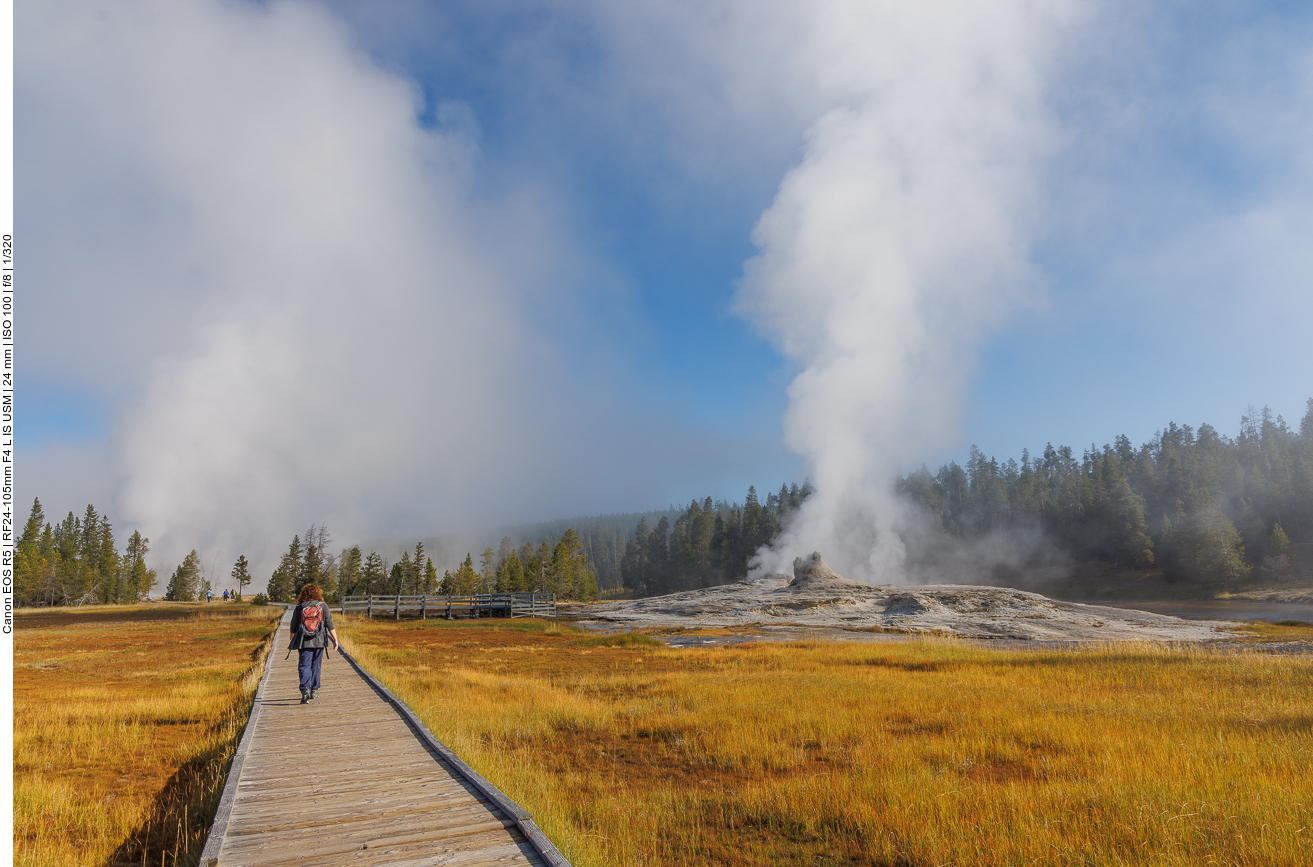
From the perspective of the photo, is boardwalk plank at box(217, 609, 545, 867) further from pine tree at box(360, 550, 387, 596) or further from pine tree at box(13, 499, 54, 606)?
pine tree at box(13, 499, 54, 606)

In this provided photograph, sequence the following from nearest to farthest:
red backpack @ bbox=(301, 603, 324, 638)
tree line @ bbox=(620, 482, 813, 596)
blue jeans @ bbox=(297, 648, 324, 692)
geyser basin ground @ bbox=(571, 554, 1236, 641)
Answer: red backpack @ bbox=(301, 603, 324, 638), blue jeans @ bbox=(297, 648, 324, 692), geyser basin ground @ bbox=(571, 554, 1236, 641), tree line @ bbox=(620, 482, 813, 596)

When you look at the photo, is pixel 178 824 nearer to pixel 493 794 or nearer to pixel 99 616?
pixel 493 794

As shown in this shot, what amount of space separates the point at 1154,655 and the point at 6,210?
104ft

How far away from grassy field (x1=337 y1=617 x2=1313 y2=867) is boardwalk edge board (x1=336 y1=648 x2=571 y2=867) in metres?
0.46

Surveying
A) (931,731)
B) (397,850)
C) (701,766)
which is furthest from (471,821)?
(931,731)

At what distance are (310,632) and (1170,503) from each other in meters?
119

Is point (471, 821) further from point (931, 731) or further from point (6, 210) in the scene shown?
point (931, 731)

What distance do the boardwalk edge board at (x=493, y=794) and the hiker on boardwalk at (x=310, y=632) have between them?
165 centimetres

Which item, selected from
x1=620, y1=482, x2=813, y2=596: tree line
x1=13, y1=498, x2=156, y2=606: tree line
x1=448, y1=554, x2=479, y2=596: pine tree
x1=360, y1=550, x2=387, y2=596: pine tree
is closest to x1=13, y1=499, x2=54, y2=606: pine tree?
x1=13, y1=498, x2=156, y2=606: tree line

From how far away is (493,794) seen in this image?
6.43m

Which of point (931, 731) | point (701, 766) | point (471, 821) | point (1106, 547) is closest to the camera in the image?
point (471, 821)

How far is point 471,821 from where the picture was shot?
5941 millimetres

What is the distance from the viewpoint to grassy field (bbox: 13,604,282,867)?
24.5 ft

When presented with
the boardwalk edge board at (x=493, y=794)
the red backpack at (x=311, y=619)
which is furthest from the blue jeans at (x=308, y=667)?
the boardwalk edge board at (x=493, y=794)
